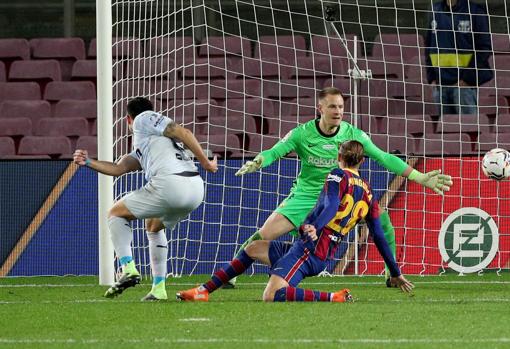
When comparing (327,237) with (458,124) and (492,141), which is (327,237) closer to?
(458,124)

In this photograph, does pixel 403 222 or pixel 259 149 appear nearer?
pixel 403 222

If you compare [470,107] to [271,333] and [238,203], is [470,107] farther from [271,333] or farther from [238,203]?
[271,333]

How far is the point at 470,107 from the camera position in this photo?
15320mm

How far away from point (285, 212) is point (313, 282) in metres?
1.50

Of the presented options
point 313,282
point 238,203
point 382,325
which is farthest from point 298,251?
point 238,203

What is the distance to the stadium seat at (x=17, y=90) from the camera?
17.6 metres

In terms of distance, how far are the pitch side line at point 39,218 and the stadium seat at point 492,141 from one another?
4697mm

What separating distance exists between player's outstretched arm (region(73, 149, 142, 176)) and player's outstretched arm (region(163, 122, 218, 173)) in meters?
0.49

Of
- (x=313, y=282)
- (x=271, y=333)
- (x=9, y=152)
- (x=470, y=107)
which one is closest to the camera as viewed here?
(x=271, y=333)

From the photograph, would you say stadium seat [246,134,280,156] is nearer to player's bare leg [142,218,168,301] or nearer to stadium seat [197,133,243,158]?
stadium seat [197,133,243,158]

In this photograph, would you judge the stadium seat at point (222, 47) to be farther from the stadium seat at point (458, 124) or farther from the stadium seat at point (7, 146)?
the stadium seat at point (458, 124)

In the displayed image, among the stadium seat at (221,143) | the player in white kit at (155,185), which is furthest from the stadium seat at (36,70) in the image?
the player in white kit at (155,185)

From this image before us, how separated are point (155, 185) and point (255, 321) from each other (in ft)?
6.36

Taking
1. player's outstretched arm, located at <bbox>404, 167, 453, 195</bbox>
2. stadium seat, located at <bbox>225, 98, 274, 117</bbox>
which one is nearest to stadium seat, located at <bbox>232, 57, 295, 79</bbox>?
stadium seat, located at <bbox>225, 98, 274, 117</bbox>
